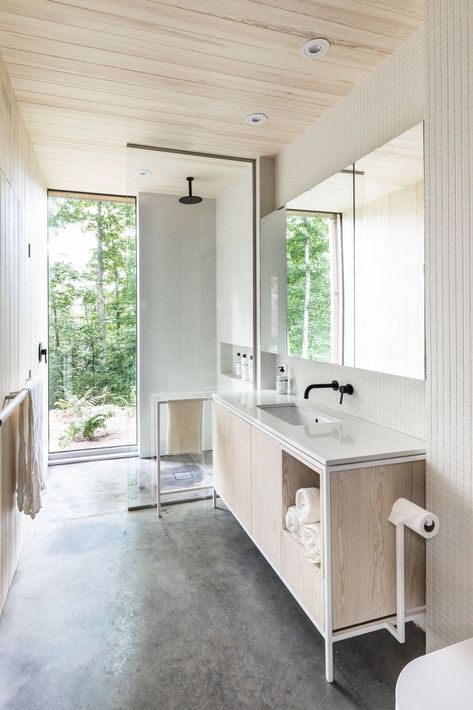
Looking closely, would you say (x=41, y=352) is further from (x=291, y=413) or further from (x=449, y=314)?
(x=449, y=314)

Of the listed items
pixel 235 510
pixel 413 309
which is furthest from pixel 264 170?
pixel 235 510

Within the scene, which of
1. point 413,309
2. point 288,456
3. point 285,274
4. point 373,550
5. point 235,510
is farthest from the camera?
point 285,274

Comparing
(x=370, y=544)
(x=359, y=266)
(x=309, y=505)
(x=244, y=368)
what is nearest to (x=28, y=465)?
(x=309, y=505)

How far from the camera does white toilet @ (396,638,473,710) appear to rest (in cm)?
102

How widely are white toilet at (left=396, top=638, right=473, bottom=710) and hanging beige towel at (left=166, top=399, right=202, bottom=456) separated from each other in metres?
1.98

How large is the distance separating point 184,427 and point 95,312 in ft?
4.12

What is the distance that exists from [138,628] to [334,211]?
214cm

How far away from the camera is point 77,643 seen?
69.0 inches

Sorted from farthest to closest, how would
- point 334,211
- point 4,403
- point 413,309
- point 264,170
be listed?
1. point 264,170
2. point 334,211
3. point 4,403
4. point 413,309

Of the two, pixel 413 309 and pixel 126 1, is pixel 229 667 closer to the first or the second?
pixel 413 309

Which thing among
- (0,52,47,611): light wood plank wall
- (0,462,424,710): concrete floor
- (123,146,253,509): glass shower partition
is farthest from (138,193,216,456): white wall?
(0,462,424,710): concrete floor

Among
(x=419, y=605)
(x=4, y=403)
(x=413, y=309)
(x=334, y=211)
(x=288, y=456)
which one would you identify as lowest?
(x=419, y=605)

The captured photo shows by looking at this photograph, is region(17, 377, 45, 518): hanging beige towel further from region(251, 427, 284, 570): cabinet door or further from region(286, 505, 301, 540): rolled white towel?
region(286, 505, 301, 540): rolled white towel

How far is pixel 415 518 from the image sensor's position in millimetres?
1474
